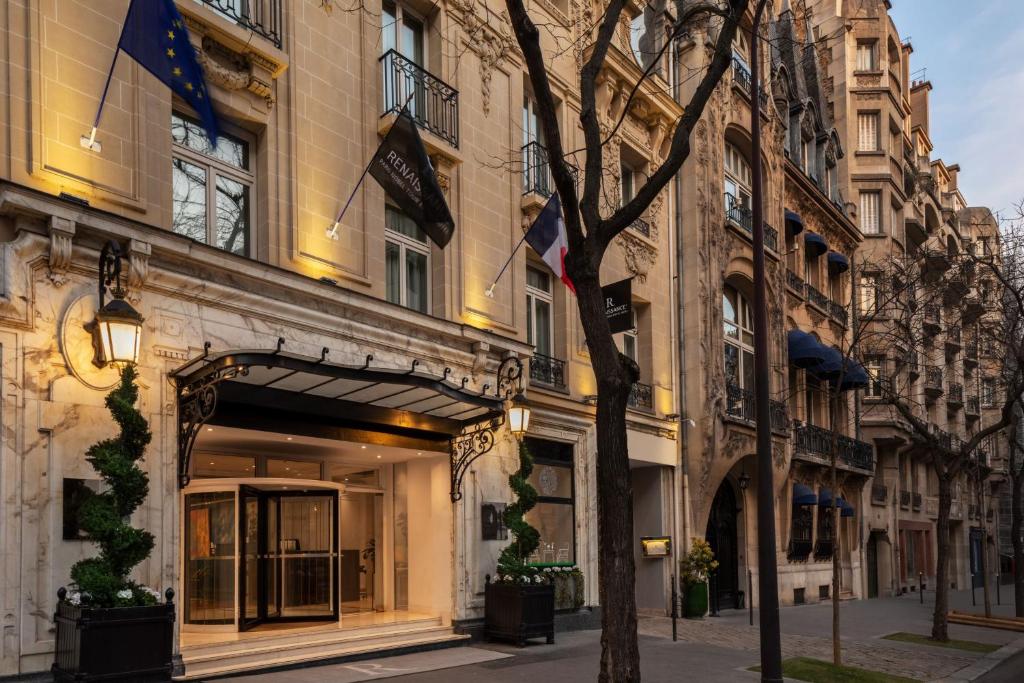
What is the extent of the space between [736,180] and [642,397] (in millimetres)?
9108

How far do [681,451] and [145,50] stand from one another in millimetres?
16647

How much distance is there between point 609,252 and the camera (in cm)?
2186

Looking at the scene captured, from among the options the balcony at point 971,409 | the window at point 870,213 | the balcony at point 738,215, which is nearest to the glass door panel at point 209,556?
the balcony at point 738,215

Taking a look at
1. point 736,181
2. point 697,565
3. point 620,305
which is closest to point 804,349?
point 736,181

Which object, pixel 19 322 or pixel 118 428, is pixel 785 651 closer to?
pixel 118 428

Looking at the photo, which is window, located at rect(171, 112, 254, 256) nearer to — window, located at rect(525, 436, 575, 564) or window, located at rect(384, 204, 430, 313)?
window, located at rect(384, 204, 430, 313)

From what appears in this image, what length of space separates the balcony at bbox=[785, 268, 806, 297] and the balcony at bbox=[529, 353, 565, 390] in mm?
14924

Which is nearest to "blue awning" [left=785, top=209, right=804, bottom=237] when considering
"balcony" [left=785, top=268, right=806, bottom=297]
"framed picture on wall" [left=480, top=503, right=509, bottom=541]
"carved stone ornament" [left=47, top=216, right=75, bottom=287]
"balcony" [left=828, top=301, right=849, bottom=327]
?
"balcony" [left=785, top=268, right=806, bottom=297]

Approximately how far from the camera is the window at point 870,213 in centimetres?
4428

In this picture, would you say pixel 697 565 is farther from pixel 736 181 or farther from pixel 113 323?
pixel 113 323

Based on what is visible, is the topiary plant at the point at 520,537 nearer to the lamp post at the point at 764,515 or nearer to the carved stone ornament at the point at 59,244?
the lamp post at the point at 764,515

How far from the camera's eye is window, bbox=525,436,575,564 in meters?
19.1

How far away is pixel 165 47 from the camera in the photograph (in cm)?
1129

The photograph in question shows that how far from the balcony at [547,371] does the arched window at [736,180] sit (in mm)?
9823
